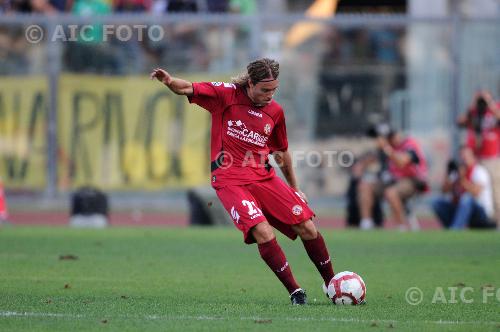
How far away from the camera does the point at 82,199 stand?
20.6m

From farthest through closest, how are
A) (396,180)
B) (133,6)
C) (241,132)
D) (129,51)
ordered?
1. (133,6)
2. (129,51)
3. (396,180)
4. (241,132)

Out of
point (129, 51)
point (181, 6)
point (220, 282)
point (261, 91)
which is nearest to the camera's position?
point (261, 91)

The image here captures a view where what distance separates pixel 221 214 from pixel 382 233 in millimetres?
3258

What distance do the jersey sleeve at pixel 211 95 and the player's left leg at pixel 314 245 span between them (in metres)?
1.22

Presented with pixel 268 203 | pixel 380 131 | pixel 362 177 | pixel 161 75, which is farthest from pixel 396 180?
pixel 161 75

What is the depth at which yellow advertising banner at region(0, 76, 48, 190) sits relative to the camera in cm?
2272

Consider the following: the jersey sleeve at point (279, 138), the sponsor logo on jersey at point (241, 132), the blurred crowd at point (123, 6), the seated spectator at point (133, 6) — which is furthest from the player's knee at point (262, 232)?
the seated spectator at point (133, 6)

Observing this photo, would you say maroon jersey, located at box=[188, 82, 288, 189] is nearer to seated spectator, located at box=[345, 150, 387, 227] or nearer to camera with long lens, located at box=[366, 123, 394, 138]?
camera with long lens, located at box=[366, 123, 394, 138]

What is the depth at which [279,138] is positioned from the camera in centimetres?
1044

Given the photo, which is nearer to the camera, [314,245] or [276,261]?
[276,261]

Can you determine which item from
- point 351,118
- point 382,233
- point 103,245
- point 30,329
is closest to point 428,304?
point 30,329

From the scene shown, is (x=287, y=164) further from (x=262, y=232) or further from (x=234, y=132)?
(x=262, y=232)

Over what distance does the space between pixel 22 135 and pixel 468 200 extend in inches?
339

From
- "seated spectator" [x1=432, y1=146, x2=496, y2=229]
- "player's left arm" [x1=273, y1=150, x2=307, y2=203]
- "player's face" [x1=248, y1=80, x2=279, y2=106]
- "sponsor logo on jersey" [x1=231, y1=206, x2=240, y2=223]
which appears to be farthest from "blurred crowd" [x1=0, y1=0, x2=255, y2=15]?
"sponsor logo on jersey" [x1=231, y1=206, x2=240, y2=223]
